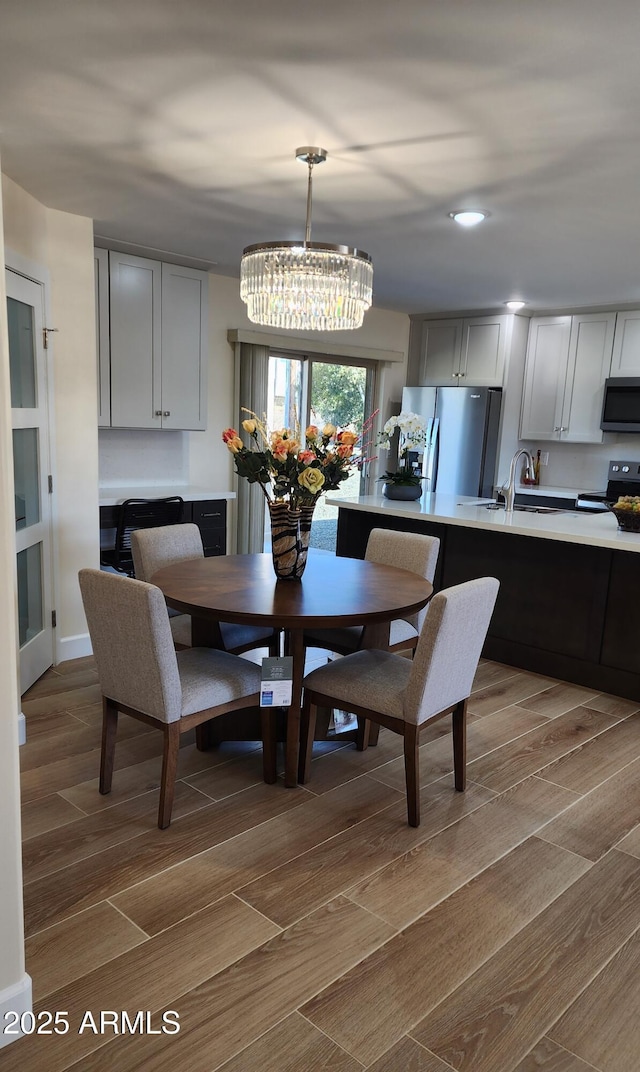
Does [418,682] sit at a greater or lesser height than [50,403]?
lesser

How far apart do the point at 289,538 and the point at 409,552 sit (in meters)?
0.80

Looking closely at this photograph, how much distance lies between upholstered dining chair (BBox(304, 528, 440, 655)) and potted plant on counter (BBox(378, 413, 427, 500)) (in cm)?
80

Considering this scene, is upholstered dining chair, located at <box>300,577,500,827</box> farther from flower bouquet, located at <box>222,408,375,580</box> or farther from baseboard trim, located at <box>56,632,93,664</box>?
baseboard trim, located at <box>56,632,93,664</box>

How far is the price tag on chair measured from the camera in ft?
8.14

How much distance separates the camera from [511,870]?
2248mm

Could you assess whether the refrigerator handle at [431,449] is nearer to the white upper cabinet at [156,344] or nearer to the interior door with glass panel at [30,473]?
the white upper cabinet at [156,344]

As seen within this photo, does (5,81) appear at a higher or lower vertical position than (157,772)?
Answer: higher

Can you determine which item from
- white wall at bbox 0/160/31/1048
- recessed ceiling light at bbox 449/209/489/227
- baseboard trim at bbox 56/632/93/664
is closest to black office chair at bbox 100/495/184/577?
baseboard trim at bbox 56/632/93/664

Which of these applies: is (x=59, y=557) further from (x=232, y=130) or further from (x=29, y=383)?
(x=232, y=130)

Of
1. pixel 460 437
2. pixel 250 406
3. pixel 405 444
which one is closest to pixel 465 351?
pixel 460 437

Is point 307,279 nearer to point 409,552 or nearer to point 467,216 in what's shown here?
point 467,216

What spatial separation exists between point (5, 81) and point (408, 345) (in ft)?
16.4

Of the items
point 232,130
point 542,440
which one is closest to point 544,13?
point 232,130

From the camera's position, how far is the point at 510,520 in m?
4.10
